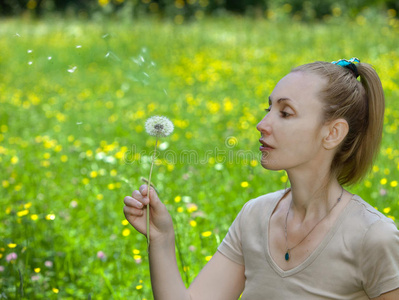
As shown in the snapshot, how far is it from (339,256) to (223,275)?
1.19 feet

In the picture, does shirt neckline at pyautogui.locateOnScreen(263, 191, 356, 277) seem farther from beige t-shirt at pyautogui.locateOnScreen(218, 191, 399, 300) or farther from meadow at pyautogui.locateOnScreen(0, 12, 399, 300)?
meadow at pyautogui.locateOnScreen(0, 12, 399, 300)

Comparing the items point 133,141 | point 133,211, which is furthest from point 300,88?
point 133,141

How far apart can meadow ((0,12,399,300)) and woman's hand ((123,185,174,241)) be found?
0.31 m

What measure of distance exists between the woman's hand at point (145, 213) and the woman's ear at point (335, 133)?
446mm

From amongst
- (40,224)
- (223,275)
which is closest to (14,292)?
(40,224)

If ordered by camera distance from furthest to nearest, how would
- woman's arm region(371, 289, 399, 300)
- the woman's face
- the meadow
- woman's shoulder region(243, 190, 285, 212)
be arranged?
the meadow → woman's shoulder region(243, 190, 285, 212) → the woman's face → woman's arm region(371, 289, 399, 300)

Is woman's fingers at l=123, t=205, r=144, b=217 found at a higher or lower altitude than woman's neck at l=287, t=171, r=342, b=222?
lower

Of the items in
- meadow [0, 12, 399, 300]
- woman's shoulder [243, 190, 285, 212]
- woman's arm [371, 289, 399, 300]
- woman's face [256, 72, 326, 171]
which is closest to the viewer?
woman's arm [371, 289, 399, 300]

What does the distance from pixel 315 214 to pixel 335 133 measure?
8.4 inches

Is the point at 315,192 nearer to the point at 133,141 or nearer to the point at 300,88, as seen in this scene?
the point at 300,88

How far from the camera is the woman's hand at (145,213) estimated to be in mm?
1368

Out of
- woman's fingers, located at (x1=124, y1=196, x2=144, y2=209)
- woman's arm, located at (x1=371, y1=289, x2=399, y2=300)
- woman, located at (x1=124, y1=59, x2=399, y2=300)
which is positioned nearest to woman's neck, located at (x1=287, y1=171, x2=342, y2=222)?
woman, located at (x1=124, y1=59, x2=399, y2=300)

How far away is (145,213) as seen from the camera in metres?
1.41

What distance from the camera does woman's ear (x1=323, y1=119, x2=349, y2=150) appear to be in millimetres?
1347
